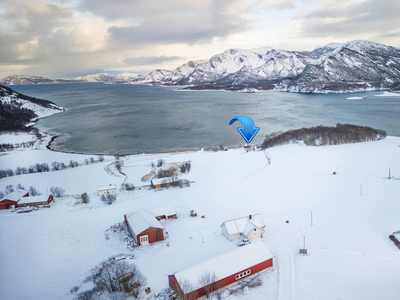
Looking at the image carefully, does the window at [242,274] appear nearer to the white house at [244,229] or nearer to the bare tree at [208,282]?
the bare tree at [208,282]

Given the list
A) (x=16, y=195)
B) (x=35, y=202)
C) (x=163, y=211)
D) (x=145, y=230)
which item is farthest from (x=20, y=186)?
(x=145, y=230)

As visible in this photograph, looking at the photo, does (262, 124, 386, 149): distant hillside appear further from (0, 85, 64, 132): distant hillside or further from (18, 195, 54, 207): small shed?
(0, 85, 64, 132): distant hillside

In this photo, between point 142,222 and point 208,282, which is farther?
point 142,222

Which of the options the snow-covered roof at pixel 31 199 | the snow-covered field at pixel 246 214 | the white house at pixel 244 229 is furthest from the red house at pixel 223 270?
the snow-covered roof at pixel 31 199

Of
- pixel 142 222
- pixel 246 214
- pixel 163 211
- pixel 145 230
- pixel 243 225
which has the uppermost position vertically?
pixel 142 222

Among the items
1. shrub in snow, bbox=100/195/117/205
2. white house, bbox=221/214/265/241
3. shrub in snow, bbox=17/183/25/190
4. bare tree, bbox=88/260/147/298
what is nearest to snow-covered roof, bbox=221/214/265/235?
white house, bbox=221/214/265/241

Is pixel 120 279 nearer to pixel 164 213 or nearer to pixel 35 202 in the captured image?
pixel 164 213

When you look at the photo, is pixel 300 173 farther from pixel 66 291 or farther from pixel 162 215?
pixel 66 291
